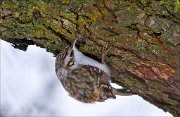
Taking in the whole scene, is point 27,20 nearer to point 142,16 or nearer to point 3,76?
point 142,16

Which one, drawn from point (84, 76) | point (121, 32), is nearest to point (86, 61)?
point (84, 76)

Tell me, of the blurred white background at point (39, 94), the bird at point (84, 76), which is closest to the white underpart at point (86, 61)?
the bird at point (84, 76)

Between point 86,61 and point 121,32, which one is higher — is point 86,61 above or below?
below

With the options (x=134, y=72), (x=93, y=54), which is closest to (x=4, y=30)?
(x=93, y=54)

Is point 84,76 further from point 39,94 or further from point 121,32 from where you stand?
point 39,94

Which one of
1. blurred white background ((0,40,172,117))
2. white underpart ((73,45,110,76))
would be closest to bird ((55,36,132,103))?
white underpart ((73,45,110,76))

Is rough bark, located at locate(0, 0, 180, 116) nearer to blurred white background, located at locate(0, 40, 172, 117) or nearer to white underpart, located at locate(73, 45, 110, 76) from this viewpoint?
white underpart, located at locate(73, 45, 110, 76)
